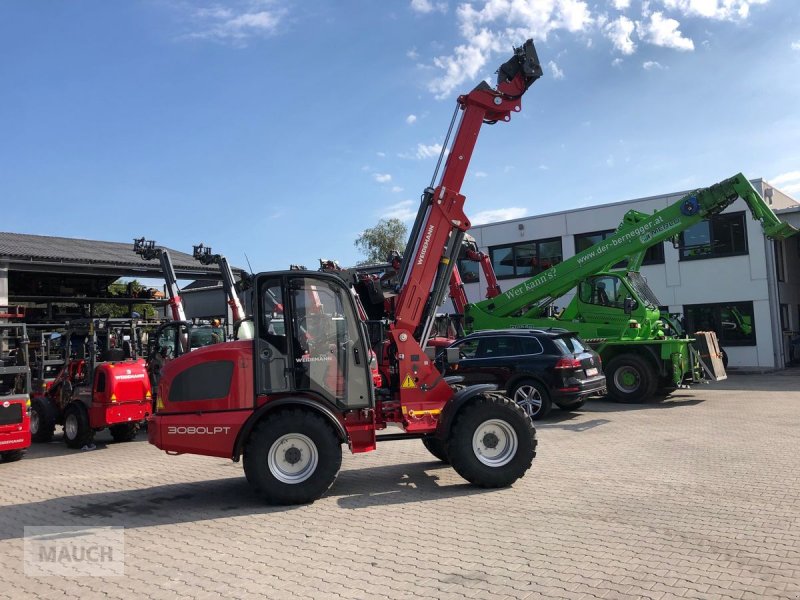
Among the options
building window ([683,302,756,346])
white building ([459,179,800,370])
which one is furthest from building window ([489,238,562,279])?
building window ([683,302,756,346])

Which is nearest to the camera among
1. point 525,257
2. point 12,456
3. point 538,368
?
point 12,456

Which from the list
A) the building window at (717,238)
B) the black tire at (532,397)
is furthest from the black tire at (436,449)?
the building window at (717,238)

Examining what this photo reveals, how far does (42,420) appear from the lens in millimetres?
12172

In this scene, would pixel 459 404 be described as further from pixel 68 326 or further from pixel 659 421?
pixel 68 326

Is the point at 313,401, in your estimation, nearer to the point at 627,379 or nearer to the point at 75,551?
the point at 75,551

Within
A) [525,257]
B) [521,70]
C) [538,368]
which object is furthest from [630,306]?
[525,257]

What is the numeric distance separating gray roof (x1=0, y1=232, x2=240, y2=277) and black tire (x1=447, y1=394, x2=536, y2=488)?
1380 cm

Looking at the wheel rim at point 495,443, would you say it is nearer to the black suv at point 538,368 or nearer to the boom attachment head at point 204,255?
the black suv at point 538,368

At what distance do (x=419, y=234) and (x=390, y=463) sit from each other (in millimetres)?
3208

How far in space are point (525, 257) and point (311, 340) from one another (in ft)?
71.7

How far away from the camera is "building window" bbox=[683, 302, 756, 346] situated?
74.8 feet

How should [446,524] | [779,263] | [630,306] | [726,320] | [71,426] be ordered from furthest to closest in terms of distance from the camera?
[779,263] < [726,320] < [630,306] < [71,426] < [446,524]

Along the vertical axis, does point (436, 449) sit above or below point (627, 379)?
below

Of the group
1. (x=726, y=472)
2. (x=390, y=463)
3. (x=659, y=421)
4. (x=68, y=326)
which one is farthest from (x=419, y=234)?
(x=68, y=326)
